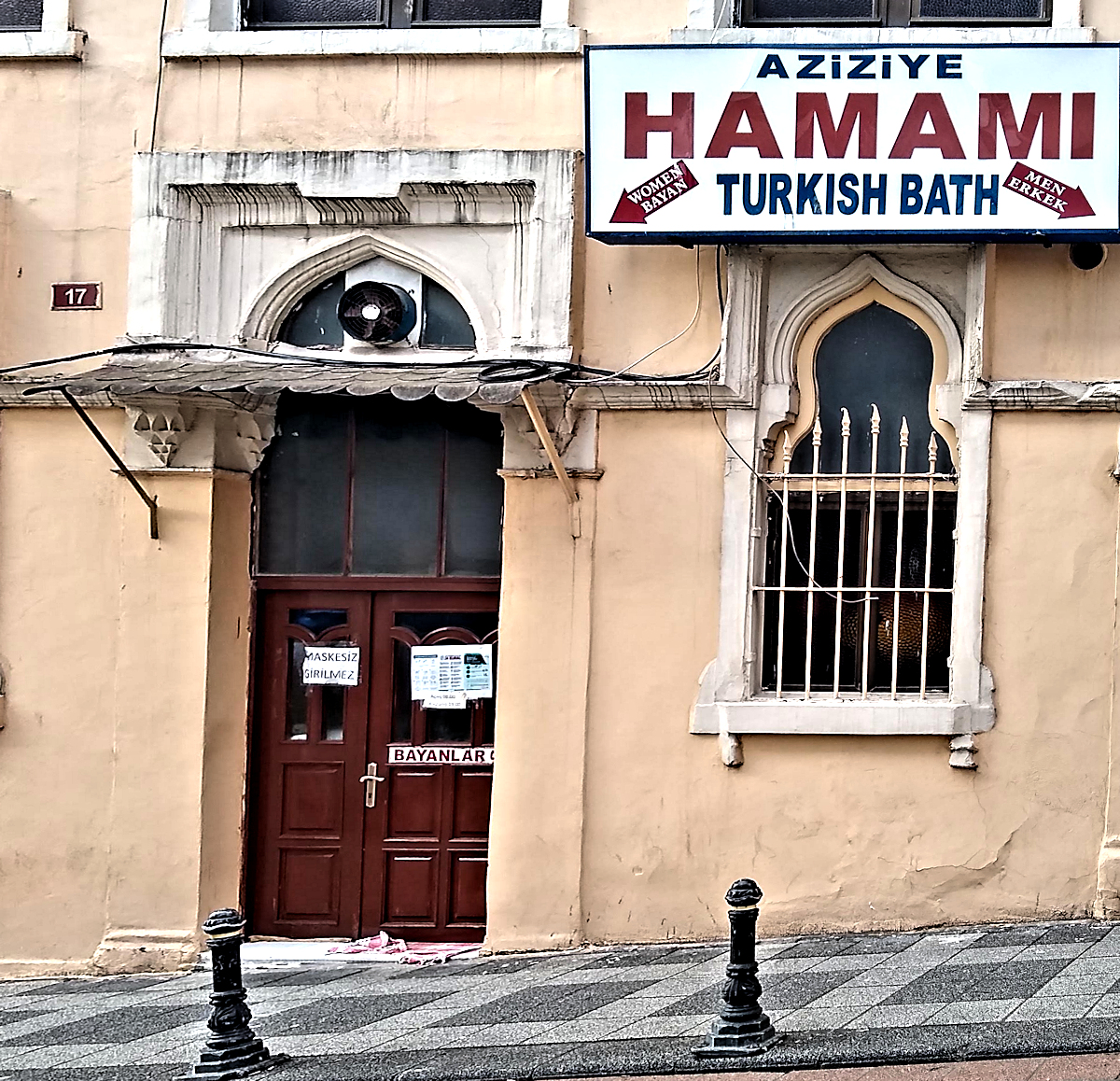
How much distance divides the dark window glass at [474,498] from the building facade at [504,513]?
0.03 meters

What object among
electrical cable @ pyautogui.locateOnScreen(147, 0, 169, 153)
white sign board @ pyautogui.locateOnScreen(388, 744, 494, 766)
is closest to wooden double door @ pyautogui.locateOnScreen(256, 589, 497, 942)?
white sign board @ pyautogui.locateOnScreen(388, 744, 494, 766)

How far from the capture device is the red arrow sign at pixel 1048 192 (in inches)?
372

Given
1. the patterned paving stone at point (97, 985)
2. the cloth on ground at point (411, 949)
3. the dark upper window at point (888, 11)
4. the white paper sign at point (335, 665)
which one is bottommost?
the patterned paving stone at point (97, 985)

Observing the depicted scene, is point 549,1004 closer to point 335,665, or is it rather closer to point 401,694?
point 401,694

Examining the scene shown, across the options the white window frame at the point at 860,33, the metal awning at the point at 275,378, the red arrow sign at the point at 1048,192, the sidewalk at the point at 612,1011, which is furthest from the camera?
the white window frame at the point at 860,33

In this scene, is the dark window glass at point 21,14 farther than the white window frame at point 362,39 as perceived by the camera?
Yes

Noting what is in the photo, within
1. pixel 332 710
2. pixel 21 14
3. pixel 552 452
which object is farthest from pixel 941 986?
pixel 21 14

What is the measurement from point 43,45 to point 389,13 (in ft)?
7.31

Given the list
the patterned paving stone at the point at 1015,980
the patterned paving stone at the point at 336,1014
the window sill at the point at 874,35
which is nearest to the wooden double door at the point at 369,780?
the patterned paving stone at the point at 336,1014

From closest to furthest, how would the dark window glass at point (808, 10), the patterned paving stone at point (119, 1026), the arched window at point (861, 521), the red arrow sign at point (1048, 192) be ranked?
the patterned paving stone at point (119, 1026), the red arrow sign at point (1048, 192), the arched window at point (861, 521), the dark window glass at point (808, 10)

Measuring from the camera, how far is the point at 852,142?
9.63 metres

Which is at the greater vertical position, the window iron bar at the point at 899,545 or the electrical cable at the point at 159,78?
the electrical cable at the point at 159,78

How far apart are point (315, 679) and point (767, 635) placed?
2968mm

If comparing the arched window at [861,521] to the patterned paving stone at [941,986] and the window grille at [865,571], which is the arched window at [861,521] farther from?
the patterned paving stone at [941,986]
